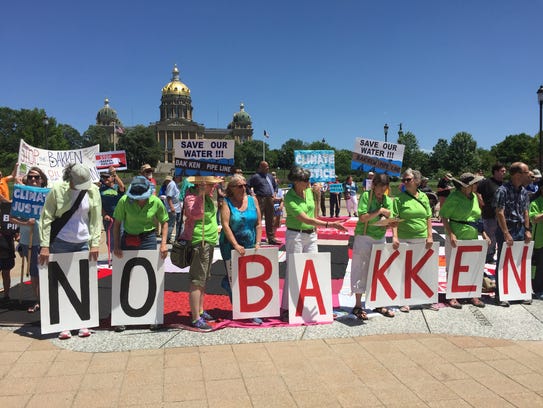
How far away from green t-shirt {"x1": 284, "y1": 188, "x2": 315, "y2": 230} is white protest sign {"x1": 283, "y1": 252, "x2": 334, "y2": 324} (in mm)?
347

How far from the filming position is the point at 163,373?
3.73m

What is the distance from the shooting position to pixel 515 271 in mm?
5773

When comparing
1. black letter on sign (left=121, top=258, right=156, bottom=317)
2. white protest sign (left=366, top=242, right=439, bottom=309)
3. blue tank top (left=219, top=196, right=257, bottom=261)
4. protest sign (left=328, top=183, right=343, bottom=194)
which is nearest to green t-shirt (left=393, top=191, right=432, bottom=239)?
white protest sign (left=366, top=242, right=439, bottom=309)

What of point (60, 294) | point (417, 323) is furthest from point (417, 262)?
point (60, 294)

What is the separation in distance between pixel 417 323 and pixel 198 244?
2763 mm

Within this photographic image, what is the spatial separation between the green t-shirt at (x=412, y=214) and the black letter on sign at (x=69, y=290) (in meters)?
3.80

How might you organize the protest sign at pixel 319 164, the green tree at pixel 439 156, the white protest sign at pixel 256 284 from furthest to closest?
the green tree at pixel 439 156, the protest sign at pixel 319 164, the white protest sign at pixel 256 284

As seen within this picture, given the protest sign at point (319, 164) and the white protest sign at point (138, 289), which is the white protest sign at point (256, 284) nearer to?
the white protest sign at point (138, 289)

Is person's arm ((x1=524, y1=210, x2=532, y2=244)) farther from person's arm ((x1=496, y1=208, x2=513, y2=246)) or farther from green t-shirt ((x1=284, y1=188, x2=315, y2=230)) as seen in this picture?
green t-shirt ((x1=284, y1=188, x2=315, y2=230))

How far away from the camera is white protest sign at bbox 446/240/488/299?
5.57 metres

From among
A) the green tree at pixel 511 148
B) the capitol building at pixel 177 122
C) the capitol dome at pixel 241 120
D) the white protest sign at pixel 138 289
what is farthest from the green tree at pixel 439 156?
the white protest sign at pixel 138 289

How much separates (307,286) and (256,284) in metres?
0.61

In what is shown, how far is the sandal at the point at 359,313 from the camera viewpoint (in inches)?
202

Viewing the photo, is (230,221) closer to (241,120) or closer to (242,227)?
(242,227)
